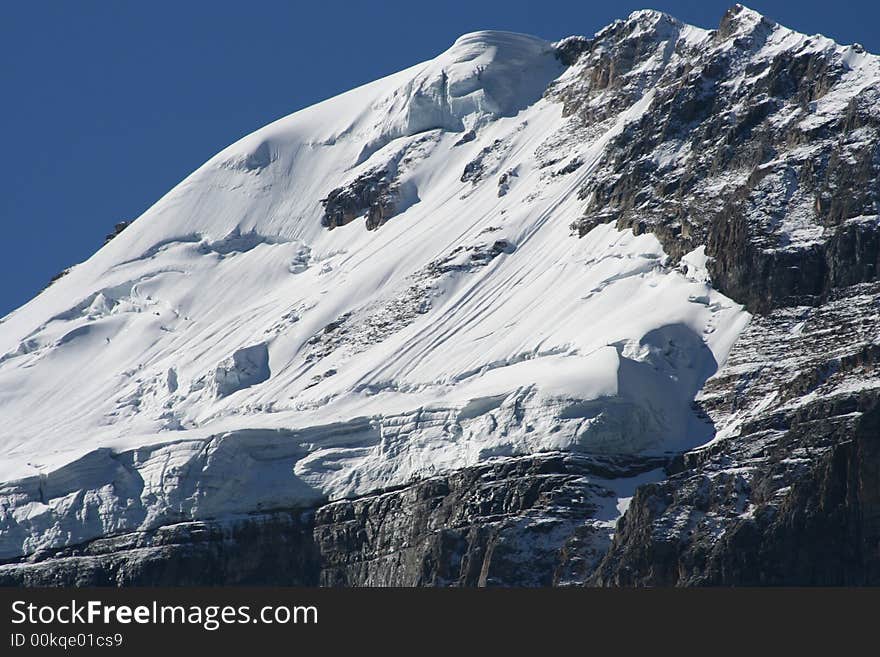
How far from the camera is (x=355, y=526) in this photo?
161125mm

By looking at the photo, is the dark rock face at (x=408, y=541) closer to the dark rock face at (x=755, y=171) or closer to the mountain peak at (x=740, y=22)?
the dark rock face at (x=755, y=171)

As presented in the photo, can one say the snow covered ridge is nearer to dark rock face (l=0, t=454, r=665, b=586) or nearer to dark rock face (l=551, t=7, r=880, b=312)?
dark rock face (l=0, t=454, r=665, b=586)

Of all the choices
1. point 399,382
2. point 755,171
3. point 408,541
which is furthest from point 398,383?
point 755,171

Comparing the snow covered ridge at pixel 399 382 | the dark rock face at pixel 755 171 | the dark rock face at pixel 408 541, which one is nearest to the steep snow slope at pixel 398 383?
the snow covered ridge at pixel 399 382

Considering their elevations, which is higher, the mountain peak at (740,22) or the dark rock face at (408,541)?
the mountain peak at (740,22)

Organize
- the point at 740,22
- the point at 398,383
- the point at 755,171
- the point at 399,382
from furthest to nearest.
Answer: the point at 740,22 < the point at 755,171 < the point at 399,382 < the point at 398,383

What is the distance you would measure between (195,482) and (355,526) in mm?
12464

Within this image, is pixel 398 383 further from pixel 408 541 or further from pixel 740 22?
pixel 740 22

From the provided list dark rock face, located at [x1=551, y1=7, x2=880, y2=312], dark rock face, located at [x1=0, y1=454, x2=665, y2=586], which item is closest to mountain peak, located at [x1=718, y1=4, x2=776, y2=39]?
dark rock face, located at [x1=551, y1=7, x2=880, y2=312]

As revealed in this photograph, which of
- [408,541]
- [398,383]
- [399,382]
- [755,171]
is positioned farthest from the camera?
[755,171]

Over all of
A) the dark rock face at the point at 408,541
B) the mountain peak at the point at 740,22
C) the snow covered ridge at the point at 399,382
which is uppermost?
the mountain peak at the point at 740,22

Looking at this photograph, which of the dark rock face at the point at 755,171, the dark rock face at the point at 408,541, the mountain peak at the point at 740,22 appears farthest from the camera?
the mountain peak at the point at 740,22

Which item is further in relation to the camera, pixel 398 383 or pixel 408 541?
pixel 398 383

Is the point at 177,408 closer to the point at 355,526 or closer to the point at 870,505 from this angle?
the point at 355,526
